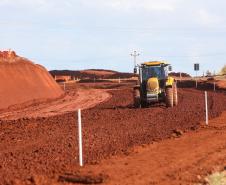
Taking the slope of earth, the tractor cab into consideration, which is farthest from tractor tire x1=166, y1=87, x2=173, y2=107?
the slope of earth

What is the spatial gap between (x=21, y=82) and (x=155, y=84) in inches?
831

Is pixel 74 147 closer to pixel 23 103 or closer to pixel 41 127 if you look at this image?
pixel 41 127

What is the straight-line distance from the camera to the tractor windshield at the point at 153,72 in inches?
1316

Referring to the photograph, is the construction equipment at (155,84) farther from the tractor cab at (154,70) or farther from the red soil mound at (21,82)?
the red soil mound at (21,82)

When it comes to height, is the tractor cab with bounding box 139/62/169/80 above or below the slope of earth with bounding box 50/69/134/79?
above

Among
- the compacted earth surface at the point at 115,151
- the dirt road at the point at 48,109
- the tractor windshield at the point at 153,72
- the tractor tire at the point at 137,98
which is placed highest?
the tractor windshield at the point at 153,72

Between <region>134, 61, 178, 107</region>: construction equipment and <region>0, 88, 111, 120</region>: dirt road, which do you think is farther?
<region>0, 88, 111, 120</region>: dirt road

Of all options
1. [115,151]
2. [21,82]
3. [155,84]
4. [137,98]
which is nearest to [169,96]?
[155,84]

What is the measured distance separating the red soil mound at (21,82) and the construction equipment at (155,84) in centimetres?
1392

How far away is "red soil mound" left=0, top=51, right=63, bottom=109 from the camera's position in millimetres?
47531

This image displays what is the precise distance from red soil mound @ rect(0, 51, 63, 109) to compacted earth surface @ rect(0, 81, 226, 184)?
21602 mm

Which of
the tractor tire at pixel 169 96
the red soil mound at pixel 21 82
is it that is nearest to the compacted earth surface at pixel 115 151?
the tractor tire at pixel 169 96

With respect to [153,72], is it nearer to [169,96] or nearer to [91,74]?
[169,96]

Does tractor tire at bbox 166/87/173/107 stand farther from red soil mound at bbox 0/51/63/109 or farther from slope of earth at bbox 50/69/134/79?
slope of earth at bbox 50/69/134/79
